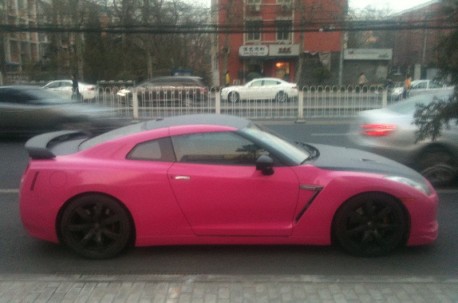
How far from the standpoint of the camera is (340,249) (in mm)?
4656

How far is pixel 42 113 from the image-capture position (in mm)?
11820

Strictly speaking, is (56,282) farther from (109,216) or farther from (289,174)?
(289,174)

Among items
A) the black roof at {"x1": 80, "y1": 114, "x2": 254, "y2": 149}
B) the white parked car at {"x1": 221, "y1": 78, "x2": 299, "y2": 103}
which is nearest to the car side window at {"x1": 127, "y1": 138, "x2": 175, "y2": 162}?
the black roof at {"x1": 80, "y1": 114, "x2": 254, "y2": 149}

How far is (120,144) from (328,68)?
4152 centimetres

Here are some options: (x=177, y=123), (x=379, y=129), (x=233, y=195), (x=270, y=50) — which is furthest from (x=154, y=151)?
(x=270, y=50)

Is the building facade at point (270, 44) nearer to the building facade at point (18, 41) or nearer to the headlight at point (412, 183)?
the building facade at point (18, 41)

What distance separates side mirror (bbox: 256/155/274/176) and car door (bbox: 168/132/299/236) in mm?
38

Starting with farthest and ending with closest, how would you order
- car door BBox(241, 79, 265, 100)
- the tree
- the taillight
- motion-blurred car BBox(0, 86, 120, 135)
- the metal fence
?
car door BBox(241, 79, 265, 100) < the metal fence < motion-blurred car BBox(0, 86, 120, 135) < the taillight < the tree

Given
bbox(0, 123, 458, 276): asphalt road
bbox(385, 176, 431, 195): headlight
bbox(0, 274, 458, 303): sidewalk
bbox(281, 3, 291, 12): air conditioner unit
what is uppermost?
bbox(281, 3, 291, 12): air conditioner unit

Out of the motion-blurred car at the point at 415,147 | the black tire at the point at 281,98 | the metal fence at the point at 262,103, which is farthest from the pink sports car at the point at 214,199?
the black tire at the point at 281,98

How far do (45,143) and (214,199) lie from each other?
1912 mm

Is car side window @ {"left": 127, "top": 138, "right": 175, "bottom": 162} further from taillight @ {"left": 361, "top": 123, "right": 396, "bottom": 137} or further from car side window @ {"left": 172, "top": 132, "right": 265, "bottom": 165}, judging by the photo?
taillight @ {"left": 361, "top": 123, "right": 396, "bottom": 137}

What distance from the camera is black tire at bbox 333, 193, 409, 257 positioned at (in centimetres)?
441

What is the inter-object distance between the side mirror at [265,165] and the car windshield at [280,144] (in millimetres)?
255
